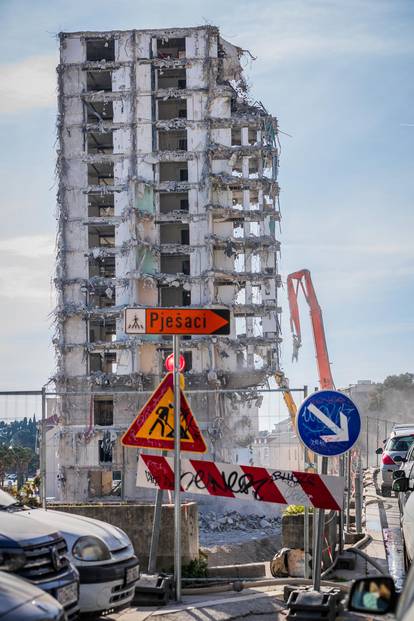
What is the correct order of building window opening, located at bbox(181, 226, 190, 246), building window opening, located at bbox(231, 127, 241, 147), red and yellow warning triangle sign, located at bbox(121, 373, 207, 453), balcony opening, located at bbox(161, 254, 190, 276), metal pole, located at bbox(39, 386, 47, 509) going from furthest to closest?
building window opening, located at bbox(231, 127, 241, 147), balcony opening, located at bbox(161, 254, 190, 276), building window opening, located at bbox(181, 226, 190, 246), metal pole, located at bbox(39, 386, 47, 509), red and yellow warning triangle sign, located at bbox(121, 373, 207, 453)

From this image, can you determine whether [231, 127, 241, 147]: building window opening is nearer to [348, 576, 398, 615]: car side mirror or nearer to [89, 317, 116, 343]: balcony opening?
[89, 317, 116, 343]: balcony opening

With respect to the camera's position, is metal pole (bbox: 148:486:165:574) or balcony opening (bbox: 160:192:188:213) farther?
balcony opening (bbox: 160:192:188:213)

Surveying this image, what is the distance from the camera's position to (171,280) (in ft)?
283

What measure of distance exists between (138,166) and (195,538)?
74.3m

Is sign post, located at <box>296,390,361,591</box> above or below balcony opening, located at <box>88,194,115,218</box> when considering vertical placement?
below

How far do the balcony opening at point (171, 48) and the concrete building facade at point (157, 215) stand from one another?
320mm

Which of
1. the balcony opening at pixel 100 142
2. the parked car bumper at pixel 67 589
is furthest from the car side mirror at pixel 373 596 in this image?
the balcony opening at pixel 100 142

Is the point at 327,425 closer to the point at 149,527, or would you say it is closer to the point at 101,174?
the point at 149,527

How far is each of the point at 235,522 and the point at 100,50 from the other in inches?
2026

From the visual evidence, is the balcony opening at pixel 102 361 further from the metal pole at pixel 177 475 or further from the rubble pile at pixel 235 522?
the metal pole at pixel 177 475

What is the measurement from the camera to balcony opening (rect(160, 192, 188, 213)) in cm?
8938

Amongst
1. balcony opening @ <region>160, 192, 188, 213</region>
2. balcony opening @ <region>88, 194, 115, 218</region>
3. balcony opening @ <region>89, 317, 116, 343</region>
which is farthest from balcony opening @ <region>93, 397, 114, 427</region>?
balcony opening @ <region>160, 192, 188, 213</region>

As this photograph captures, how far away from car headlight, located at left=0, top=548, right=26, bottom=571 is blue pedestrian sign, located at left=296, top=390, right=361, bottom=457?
332 cm

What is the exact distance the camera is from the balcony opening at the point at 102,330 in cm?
8744
